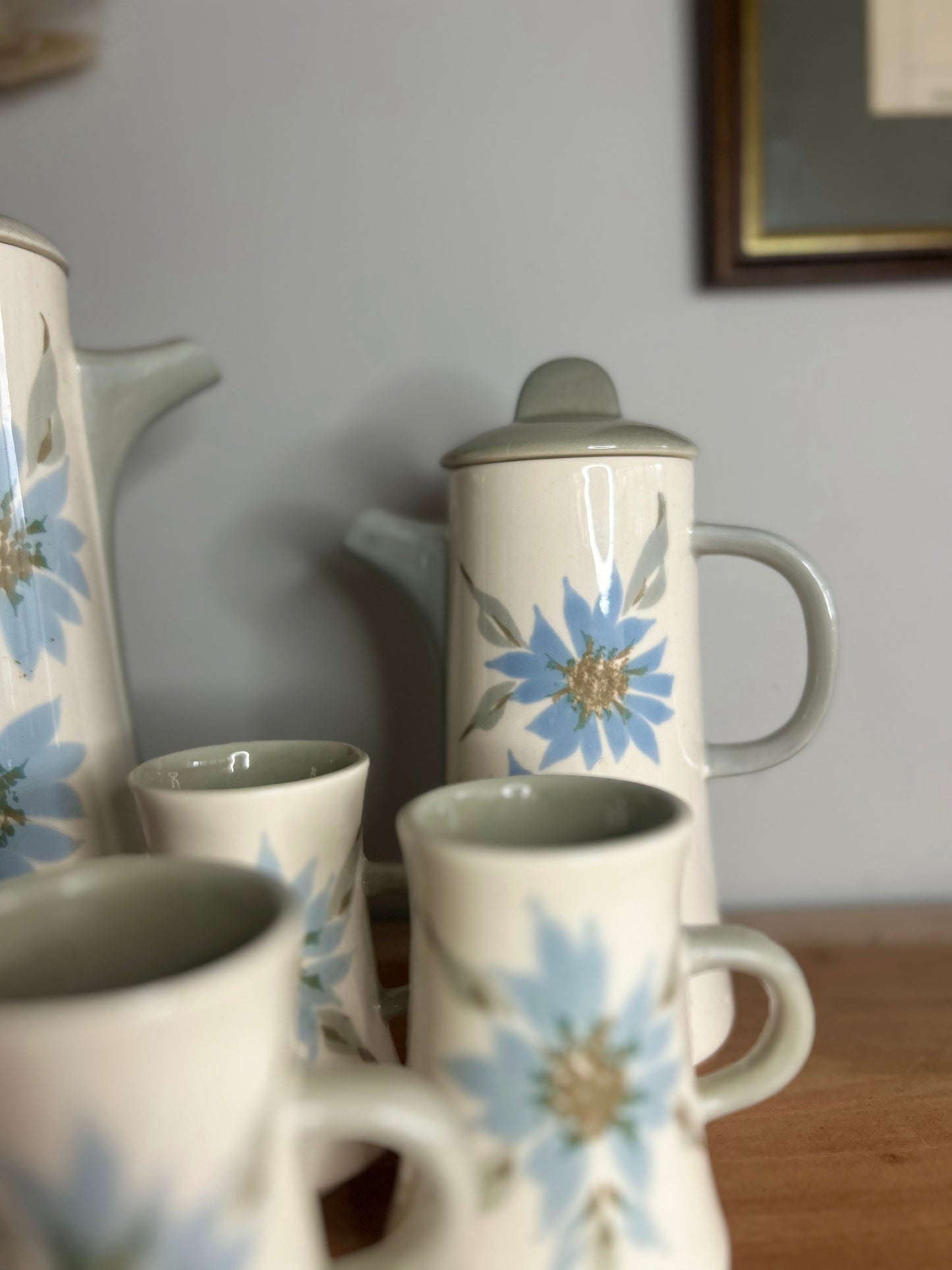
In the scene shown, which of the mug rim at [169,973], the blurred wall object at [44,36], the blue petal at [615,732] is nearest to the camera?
the mug rim at [169,973]

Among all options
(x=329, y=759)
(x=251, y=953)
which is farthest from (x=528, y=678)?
(x=251, y=953)

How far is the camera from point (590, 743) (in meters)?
0.40

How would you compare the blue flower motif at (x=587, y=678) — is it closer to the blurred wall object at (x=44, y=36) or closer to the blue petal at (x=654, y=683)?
Answer: the blue petal at (x=654, y=683)

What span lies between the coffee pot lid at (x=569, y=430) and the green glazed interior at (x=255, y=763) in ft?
0.45

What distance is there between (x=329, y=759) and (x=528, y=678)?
9 centimetres

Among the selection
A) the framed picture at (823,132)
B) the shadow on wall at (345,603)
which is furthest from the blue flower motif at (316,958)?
the framed picture at (823,132)

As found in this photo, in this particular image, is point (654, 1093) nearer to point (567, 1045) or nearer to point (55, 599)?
point (567, 1045)

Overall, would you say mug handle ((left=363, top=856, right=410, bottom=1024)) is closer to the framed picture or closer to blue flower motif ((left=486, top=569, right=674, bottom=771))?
blue flower motif ((left=486, top=569, right=674, bottom=771))

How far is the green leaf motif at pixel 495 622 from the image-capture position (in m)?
0.41

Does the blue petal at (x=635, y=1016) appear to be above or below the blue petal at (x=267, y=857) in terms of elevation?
below

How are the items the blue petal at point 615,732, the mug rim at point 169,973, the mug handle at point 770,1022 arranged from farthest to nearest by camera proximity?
the blue petal at point 615,732 → the mug handle at point 770,1022 → the mug rim at point 169,973

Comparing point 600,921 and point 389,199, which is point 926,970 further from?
point 389,199

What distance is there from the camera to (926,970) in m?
0.50

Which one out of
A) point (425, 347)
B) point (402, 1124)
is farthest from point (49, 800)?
point (425, 347)
